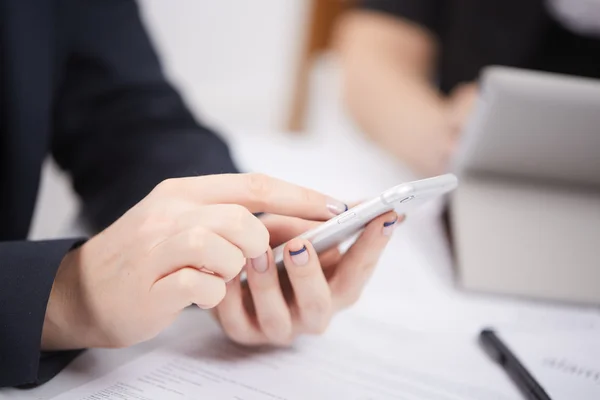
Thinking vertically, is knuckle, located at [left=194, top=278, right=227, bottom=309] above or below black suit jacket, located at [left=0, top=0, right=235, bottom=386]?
below

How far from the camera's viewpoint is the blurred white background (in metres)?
1.33

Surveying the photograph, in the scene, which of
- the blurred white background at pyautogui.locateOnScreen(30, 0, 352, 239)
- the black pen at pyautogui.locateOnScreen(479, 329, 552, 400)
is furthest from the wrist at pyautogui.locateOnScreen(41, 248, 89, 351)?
the blurred white background at pyautogui.locateOnScreen(30, 0, 352, 239)

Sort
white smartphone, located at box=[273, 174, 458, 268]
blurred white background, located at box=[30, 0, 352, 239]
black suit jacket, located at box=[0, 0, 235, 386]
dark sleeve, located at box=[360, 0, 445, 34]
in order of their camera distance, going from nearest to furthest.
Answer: white smartphone, located at box=[273, 174, 458, 268] → black suit jacket, located at box=[0, 0, 235, 386] → dark sleeve, located at box=[360, 0, 445, 34] → blurred white background, located at box=[30, 0, 352, 239]

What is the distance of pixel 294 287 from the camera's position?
348mm

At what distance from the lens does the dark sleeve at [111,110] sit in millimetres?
499

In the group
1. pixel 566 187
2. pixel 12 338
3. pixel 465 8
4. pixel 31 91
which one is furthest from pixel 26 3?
pixel 465 8

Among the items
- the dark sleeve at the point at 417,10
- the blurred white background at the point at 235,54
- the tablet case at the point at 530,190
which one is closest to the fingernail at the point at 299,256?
Answer: the tablet case at the point at 530,190

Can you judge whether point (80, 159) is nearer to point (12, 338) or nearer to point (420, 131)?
point (12, 338)

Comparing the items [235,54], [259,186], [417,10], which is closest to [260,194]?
[259,186]

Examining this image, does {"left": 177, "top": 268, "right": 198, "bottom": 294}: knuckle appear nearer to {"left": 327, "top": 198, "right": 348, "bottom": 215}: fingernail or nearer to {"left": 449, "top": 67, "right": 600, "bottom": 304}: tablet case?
{"left": 327, "top": 198, "right": 348, "bottom": 215}: fingernail

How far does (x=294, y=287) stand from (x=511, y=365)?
0.17m

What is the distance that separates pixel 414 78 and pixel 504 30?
6.2 inches

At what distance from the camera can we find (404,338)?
43cm

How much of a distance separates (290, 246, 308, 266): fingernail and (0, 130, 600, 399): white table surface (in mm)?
131
